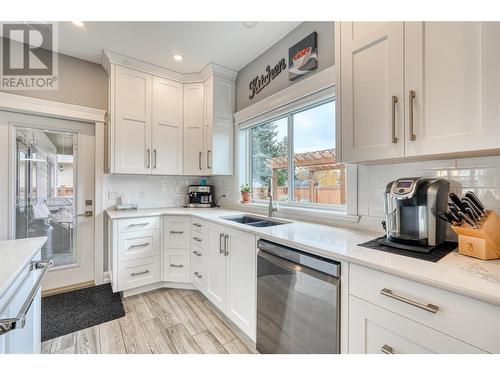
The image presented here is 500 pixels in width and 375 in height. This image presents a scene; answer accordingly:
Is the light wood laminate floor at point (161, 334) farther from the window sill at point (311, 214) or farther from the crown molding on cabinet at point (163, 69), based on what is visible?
the crown molding on cabinet at point (163, 69)

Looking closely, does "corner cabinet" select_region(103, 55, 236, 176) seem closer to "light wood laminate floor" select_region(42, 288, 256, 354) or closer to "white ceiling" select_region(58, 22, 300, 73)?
"white ceiling" select_region(58, 22, 300, 73)

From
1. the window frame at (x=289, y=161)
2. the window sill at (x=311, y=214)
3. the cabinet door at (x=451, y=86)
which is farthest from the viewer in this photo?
the window frame at (x=289, y=161)

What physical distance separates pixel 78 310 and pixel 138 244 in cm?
77

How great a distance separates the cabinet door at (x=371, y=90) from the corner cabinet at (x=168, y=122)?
5.72 ft

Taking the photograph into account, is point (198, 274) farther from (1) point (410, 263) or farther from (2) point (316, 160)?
(1) point (410, 263)

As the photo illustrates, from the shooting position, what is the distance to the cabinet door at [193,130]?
298 cm

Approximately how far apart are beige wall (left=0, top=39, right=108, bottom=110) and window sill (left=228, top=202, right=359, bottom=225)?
2294 millimetres

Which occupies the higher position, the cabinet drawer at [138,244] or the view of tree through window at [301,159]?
the view of tree through window at [301,159]

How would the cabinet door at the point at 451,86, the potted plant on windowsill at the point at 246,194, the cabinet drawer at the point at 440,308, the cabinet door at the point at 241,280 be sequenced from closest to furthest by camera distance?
the cabinet drawer at the point at 440,308 → the cabinet door at the point at 451,86 → the cabinet door at the point at 241,280 → the potted plant on windowsill at the point at 246,194

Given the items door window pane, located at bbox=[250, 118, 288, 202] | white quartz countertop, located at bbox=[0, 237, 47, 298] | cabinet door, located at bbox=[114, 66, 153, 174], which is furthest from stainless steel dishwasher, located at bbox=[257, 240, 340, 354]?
cabinet door, located at bbox=[114, 66, 153, 174]

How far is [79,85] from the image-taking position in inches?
103

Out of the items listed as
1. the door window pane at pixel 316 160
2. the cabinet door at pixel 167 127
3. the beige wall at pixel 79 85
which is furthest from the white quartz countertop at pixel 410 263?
the beige wall at pixel 79 85

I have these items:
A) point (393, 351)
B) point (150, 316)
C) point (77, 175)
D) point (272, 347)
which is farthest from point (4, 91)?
point (393, 351)
